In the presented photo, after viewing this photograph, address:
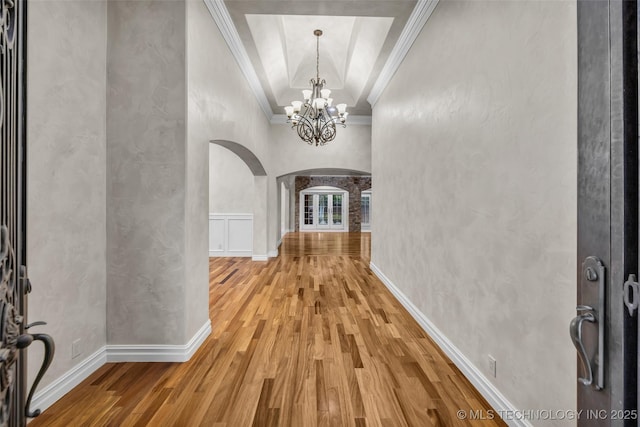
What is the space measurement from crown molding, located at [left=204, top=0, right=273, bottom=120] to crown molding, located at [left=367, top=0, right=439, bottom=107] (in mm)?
1907

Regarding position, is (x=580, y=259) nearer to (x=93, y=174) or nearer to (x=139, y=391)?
(x=139, y=391)

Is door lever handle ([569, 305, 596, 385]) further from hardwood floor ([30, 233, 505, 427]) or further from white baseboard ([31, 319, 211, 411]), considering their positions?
white baseboard ([31, 319, 211, 411])

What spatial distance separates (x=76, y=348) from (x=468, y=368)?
2744 millimetres

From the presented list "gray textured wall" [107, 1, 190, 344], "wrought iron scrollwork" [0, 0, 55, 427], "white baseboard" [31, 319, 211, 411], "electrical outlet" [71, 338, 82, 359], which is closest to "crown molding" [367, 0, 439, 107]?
"gray textured wall" [107, 1, 190, 344]

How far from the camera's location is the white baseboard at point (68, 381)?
179cm

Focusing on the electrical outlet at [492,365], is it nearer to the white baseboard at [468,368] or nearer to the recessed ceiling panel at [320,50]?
the white baseboard at [468,368]

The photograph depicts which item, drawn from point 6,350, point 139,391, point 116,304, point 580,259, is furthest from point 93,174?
point 580,259

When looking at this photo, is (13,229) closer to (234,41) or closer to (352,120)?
Result: (234,41)

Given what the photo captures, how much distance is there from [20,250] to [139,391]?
159cm

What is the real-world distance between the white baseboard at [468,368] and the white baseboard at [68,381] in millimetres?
2714

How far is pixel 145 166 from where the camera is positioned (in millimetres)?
2332

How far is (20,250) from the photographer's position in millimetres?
865

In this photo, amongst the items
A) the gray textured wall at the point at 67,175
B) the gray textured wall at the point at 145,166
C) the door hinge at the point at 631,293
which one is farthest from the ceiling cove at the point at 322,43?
the door hinge at the point at 631,293

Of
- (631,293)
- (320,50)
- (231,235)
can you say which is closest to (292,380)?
(631,293)
